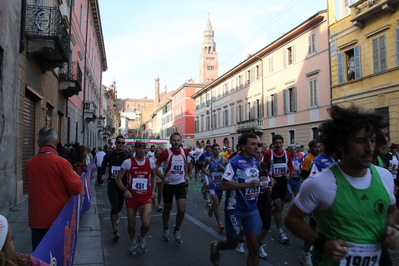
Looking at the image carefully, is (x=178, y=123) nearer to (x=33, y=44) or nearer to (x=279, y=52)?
(x=279, y=52)

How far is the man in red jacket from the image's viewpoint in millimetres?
3707

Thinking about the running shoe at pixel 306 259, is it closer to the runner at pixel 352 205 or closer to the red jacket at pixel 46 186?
the runner at pixel 352 205

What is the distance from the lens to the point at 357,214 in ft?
6.39

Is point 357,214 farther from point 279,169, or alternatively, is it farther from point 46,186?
point 279,169

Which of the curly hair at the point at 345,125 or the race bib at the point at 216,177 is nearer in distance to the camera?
the curly hair at the point at 345,125

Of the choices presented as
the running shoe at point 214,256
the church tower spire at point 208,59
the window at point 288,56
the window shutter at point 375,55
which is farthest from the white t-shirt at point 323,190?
the church tower spire at point 208,59

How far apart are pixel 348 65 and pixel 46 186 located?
2088cm

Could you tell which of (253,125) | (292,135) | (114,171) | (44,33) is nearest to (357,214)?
(114,171)

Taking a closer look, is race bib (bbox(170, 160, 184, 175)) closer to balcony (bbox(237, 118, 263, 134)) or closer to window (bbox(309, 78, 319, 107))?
window (bbox(309, 78, 319, 107))

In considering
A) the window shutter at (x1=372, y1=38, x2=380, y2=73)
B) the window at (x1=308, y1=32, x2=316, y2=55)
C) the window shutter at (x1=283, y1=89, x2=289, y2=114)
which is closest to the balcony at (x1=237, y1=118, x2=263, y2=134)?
the window shutter at (x1=283, y1=89, x2=289, y2=114)

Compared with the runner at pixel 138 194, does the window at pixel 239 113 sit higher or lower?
higher

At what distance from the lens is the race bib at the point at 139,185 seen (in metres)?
5.50

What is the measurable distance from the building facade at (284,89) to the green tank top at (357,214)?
69.3 feet

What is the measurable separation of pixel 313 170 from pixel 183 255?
2.41 metres
